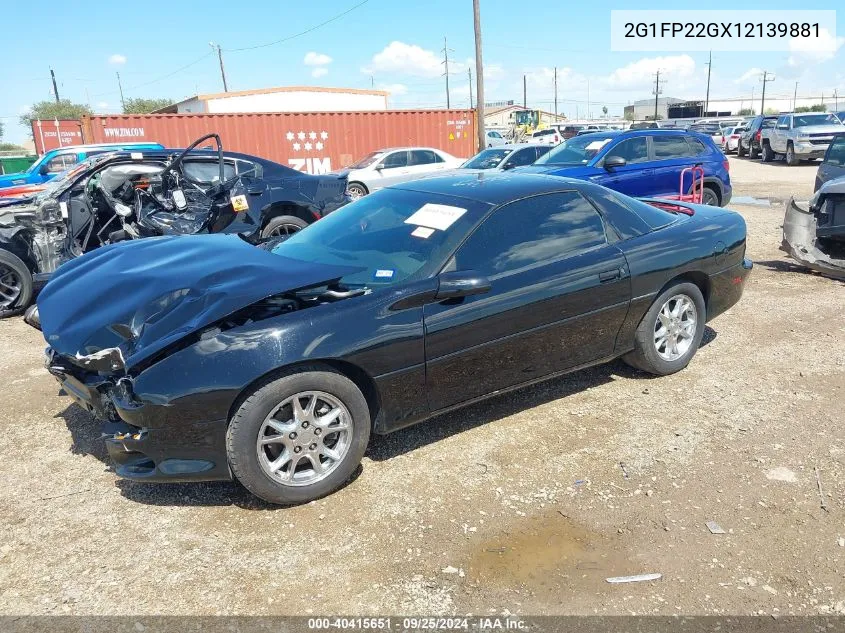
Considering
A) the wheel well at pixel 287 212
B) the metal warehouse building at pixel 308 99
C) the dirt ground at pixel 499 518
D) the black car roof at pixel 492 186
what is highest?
the metal warehouse building at pixel 308 99

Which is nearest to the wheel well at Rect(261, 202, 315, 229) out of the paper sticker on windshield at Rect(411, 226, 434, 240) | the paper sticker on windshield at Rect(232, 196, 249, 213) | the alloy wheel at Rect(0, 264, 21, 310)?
→ the paper sticker on windshield at Rect(232, 196, 249, 213)

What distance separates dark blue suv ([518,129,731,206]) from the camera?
938 cm

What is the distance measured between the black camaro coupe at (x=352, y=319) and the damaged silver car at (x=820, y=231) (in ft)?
11.1

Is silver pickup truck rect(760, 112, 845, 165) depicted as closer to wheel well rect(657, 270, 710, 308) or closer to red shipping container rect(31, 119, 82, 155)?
wheel well rect(657, 270, 710, 308)

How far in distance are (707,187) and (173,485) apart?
931 centimetres

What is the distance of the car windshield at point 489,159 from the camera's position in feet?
46.4

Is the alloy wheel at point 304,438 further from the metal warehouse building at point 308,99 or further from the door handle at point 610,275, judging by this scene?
the metal warehouse building at point 308,99

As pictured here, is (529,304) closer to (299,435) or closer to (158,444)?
(299,435)

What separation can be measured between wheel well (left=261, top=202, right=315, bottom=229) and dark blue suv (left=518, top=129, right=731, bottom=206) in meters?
3.40

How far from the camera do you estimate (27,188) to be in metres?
11.3

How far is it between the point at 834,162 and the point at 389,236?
8.20 metres

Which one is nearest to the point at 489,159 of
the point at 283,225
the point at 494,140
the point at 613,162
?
the point at 613,162

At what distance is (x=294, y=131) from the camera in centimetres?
1905

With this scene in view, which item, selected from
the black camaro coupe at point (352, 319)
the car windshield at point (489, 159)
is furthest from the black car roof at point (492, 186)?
the car windshield at point (489, 159)
